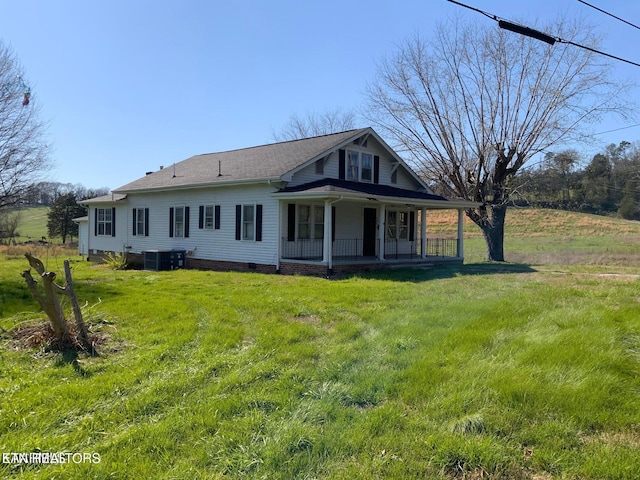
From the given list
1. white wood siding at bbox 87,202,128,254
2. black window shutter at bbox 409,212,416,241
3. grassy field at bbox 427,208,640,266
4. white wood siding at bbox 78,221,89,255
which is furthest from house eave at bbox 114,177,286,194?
grassy field at bbox 427,208,640,266

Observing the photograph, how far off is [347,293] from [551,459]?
6689 millimetres

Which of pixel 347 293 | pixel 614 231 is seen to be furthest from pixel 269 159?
pixel 614 231

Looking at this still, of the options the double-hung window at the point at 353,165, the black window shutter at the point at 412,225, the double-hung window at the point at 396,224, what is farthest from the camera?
the black window shutter at the point at 412,225

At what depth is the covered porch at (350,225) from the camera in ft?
45.6

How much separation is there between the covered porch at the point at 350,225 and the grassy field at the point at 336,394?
257 inches

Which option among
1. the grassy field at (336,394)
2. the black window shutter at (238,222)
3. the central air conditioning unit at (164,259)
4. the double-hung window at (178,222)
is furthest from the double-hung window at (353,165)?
the grassy field at (336,394)

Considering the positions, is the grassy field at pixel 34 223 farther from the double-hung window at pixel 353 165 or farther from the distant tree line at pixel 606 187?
the distant tree line at pixel 606 187

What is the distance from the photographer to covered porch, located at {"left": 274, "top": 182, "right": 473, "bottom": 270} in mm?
13891

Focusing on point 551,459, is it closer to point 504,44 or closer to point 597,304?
point 597,304

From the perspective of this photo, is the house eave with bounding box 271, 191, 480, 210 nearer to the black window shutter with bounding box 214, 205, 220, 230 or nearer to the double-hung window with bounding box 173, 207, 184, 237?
the black window shutter with bounding box 214, 205, 220, 230

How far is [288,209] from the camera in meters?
15.1

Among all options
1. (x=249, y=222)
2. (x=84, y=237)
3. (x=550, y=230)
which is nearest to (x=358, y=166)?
(x=249, y=222)

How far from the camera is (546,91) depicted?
19.9m

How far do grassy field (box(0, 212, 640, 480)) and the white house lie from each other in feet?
24.4
